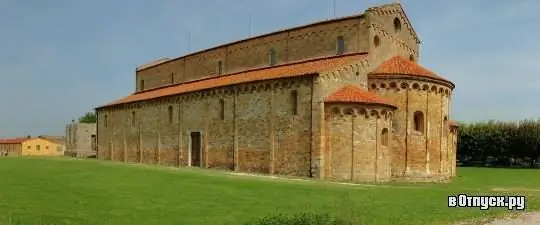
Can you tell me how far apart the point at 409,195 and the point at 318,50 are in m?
16.4

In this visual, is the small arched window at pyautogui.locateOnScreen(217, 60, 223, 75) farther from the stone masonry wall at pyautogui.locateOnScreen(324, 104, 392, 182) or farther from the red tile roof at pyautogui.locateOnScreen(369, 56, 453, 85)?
the stone masonry wall at pyautogui.locateOnScreen(324, 104, 392, 182)

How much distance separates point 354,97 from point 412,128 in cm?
519

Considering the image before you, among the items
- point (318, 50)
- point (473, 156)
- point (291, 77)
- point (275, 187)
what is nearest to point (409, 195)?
point (275, 187)

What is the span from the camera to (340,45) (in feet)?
112

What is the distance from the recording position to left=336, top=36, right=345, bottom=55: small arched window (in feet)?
111

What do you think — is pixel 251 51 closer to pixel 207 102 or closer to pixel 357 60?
pixel 207 102

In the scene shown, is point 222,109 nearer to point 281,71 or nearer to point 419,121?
point 281,71

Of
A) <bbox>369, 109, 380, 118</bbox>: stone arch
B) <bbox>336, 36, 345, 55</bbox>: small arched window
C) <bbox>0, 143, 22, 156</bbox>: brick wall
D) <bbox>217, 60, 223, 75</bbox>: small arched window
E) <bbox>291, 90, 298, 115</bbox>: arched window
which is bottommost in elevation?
<bbox>0, 143, 22, 156</bbox>: brick wall

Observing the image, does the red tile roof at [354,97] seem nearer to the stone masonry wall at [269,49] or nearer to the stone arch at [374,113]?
the stone arch at [374,113]

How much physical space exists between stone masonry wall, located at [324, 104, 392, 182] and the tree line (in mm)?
40008

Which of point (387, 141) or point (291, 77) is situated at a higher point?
point (291, 77)

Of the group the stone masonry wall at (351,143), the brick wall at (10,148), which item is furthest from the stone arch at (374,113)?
the brick wall at (10,148)

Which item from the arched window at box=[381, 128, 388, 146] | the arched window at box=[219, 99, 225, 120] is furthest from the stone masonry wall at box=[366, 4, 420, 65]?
the arched window at box=[219, 99, 225, 120]

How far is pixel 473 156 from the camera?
219 ft
